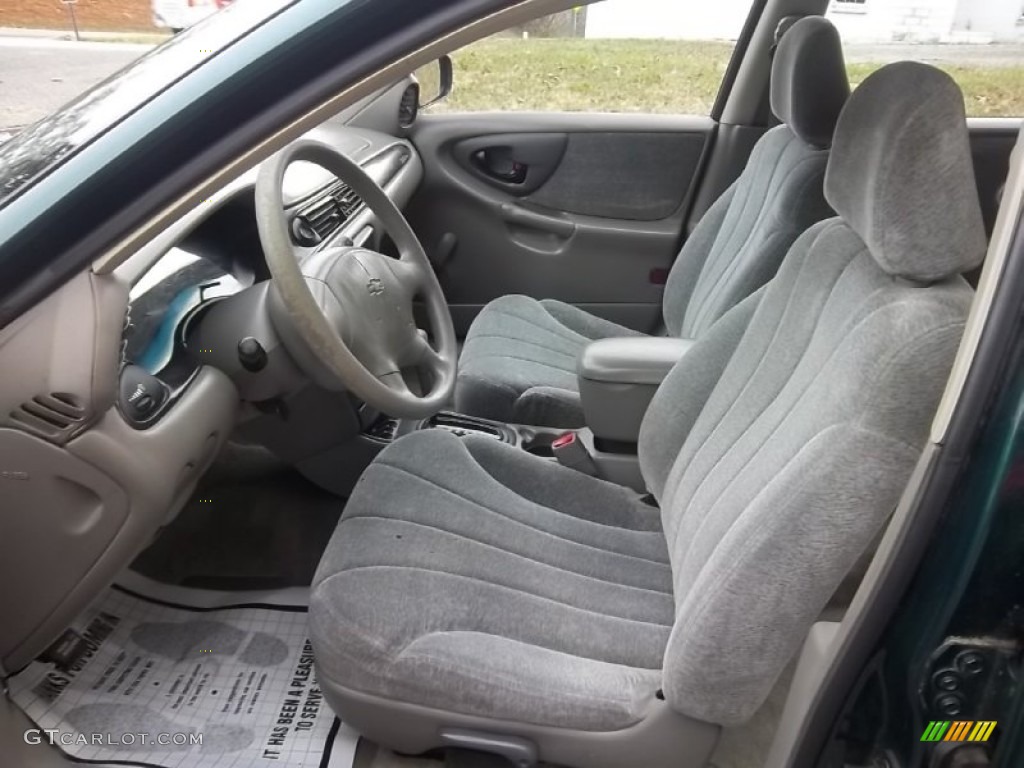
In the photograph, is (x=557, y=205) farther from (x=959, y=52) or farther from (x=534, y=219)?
(x=959, y=52)

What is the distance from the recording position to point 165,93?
76cm

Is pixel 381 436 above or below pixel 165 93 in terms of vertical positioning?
below

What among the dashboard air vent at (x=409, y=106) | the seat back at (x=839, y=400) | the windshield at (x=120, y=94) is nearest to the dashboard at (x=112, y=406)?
the windshield at (x=120, y=94)

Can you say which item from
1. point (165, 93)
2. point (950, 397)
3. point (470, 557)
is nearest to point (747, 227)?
point (470, 557)

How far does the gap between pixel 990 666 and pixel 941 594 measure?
3.7 inches

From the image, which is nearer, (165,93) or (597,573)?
(165,93)

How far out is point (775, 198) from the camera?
1.71 meters

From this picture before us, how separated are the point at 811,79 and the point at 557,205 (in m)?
1.20

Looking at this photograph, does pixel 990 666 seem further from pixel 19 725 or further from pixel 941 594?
pixel 19 725

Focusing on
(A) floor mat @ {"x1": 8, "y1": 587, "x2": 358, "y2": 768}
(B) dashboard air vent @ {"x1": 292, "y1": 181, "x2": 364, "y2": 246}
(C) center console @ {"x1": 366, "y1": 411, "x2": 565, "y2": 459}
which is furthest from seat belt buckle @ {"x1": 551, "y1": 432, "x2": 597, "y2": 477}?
(B) dashboard air vent @ {"x1": 292, "y1": 181, "x2": 364, "y2": 246}

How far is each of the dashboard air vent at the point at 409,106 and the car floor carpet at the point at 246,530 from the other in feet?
3.86

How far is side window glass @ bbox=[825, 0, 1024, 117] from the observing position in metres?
1.51

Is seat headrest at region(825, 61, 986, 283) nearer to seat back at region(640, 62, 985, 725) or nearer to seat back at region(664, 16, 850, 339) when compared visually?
seat back at region(640, 62, 985, 725)

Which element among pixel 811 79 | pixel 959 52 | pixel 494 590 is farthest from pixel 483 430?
pixel 959 52
